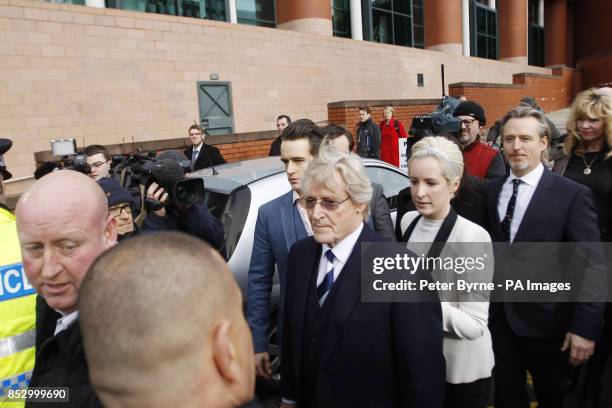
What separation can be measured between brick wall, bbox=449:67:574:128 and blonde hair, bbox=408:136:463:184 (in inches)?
655

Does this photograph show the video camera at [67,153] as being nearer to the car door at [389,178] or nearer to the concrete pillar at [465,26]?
the car door at [389,178]

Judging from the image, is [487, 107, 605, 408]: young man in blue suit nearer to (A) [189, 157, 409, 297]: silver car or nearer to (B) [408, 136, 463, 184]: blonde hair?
(B) [408, 136, 463, 184]: blonde hair

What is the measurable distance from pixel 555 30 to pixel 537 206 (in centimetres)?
3760

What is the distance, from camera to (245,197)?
11.8 feet

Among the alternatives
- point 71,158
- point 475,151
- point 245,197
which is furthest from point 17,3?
point 475,151

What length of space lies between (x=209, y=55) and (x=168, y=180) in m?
8.87

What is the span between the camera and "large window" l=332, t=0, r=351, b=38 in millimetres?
16531

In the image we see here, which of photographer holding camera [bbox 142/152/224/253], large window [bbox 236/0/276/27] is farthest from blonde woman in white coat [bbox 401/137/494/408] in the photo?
large window [bbox 236/0/276/27]

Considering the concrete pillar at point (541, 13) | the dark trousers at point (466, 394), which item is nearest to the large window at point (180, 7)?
the dark trousers at point (466, 394)

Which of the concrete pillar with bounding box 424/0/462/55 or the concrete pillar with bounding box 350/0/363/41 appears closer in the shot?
the concrete pillar with bounding box 350/0/363/41

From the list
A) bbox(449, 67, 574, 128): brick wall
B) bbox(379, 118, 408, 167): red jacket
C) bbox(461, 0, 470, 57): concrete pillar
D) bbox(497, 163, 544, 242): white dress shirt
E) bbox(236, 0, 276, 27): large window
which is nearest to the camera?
bbox(497, 163, 544, 242): white dress shirt

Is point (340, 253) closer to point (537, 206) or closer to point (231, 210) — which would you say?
point (537, 206)

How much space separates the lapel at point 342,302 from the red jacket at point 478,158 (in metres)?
2.21

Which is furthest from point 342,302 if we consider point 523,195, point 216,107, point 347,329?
point 216,107
